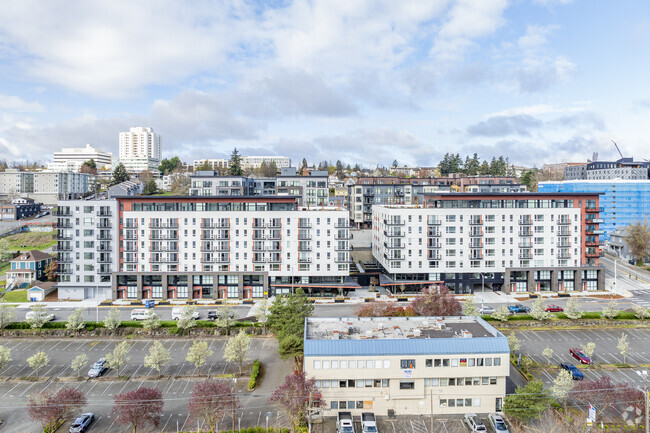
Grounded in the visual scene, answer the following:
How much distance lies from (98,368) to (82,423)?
37.9 feet

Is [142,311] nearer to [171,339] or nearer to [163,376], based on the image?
[171,339]

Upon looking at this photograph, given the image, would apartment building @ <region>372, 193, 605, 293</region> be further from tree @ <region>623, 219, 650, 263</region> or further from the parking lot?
the parking lot

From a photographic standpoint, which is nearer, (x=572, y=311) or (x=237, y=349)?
(x=237, y=349)

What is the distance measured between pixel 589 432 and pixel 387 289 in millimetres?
46261

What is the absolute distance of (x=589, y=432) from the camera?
33.8 metres

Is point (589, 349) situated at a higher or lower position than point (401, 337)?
lower

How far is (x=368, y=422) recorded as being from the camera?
117 feet

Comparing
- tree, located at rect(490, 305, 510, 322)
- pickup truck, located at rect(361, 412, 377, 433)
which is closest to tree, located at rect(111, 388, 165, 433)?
pickup truck, located at rect(361, 412, 377, 433)

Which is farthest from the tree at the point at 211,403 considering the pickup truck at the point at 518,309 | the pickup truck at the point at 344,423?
the pickup truck at the point at 518,309

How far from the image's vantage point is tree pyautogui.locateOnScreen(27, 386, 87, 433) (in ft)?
112

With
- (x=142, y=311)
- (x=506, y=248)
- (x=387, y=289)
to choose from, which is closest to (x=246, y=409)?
(x=142, y=311)

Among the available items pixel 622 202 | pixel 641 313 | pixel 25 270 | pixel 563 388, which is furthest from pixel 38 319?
pixel 622 202

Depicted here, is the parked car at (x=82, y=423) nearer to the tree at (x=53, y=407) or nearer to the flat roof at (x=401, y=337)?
the tree at (x=53, y=407)

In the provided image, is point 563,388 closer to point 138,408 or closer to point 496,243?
point 138,408
